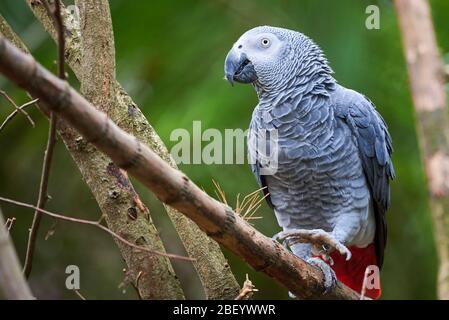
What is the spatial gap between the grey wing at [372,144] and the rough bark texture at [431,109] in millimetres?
1181

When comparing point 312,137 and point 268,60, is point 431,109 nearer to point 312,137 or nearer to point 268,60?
point 312,137

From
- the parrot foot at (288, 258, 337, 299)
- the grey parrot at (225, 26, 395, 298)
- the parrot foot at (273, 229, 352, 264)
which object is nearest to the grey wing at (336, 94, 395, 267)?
the grey parrot at (225, 26, 395, 298)

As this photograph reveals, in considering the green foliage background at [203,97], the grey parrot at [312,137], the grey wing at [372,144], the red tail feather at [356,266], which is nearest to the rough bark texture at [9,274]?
the grey parrot at [312,137]

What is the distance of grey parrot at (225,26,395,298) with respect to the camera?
248 cm

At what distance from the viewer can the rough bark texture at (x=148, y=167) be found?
1.23 meters

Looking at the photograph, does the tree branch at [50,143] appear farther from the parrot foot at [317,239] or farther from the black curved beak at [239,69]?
the black curved beak at [239,69]

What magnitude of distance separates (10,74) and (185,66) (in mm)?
2844

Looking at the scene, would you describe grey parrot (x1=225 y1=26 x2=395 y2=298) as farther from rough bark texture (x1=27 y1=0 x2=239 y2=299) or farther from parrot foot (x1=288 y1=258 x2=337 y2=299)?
rough bark texture (x1=27 y1=0 x2=239 y2=299)

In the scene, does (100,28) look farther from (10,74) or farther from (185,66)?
(185,66)

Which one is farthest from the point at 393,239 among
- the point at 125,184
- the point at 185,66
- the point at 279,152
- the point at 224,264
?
the point at 125,184

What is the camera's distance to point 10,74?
122 cm

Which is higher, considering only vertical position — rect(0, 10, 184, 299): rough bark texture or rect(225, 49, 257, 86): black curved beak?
rect(225, 49, 257, 86): black curved beak

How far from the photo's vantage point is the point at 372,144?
2.56 meters
